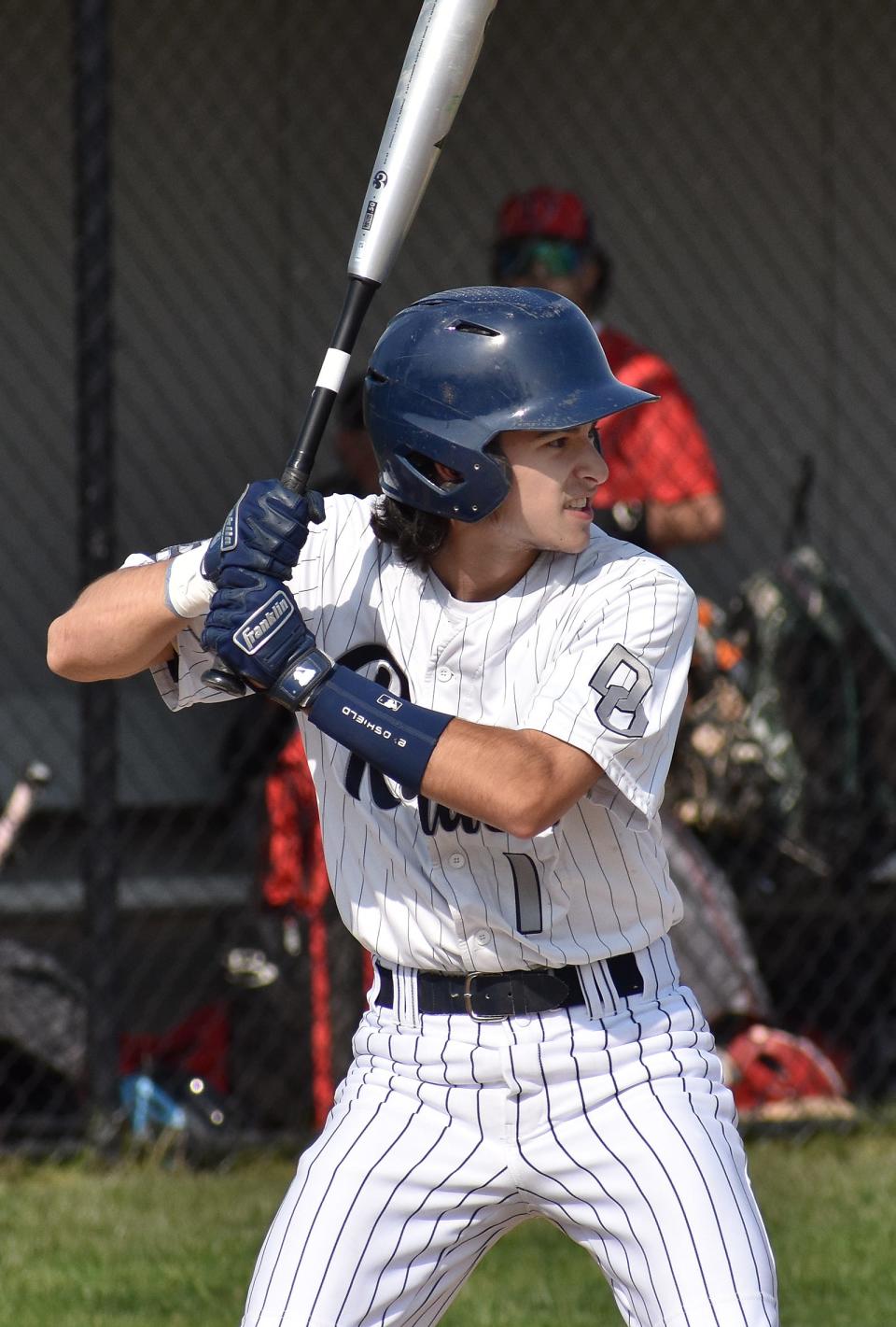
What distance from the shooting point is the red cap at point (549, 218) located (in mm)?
4219

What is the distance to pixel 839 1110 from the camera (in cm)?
438

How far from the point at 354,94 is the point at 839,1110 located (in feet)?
10.2

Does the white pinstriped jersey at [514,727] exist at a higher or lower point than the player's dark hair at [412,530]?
lower

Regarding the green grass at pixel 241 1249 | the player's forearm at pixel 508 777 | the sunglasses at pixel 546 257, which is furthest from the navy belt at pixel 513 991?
the sunglasses at pixel 546 257

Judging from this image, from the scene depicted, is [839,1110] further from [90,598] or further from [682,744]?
[90,598]

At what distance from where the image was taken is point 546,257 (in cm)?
423

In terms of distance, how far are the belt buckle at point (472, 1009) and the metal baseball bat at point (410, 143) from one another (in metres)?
0.72

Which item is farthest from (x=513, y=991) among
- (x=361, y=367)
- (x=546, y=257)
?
(x=361, y=367)

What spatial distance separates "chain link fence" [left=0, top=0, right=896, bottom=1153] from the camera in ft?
15.0

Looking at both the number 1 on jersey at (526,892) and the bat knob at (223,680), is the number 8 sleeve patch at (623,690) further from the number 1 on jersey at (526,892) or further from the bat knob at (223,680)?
the bat knob at (223,680)

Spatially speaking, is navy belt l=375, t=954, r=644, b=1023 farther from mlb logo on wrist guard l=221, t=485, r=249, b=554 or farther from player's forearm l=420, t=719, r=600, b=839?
mlb logo on wrist guard l=221, t=485, r=249, b=554

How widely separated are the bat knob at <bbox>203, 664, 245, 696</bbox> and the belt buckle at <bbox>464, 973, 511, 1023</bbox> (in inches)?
16.8

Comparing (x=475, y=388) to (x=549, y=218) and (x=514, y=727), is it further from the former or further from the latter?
(x=549, y=218)

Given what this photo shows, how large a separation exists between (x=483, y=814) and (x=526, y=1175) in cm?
42
